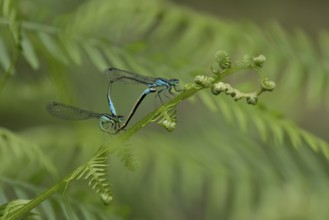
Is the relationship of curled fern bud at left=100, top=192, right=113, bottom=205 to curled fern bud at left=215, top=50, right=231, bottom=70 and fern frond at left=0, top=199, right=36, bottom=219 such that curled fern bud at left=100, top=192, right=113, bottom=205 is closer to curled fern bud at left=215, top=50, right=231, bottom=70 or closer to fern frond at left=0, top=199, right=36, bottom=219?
fern frond at left=0, top=199, right=36, bottom=219

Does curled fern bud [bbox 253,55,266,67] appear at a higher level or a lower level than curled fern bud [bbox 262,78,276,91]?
higher

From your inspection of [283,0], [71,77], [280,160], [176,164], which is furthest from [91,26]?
[283,0]

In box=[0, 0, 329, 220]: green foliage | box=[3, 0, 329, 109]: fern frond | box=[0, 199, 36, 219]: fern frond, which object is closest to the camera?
box=[0, 199, 36, 219]: fern frond

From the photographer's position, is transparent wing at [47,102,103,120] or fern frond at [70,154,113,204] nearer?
fern frond at [70,154,113,204]

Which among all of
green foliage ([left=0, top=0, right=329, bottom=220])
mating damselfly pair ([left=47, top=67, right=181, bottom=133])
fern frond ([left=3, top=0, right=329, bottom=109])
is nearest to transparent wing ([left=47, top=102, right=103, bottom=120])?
mating damselfly pair ([left=47, top=67, right=181, bottom=133])

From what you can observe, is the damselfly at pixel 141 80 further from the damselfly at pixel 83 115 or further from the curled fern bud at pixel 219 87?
the curled fern bud at pixel 219 87

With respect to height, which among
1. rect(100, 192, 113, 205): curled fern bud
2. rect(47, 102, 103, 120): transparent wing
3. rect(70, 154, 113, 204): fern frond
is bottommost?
rect(100, 192, 113, 205): curled fern bud
